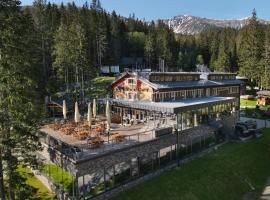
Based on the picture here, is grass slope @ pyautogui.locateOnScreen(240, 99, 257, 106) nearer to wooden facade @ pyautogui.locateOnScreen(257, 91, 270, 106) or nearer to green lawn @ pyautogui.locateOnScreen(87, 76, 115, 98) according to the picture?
wooden facade @ pyautogui.locateOnScreen(257, 91, 270, 106)

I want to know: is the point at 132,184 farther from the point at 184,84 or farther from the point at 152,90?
the point at 184,84

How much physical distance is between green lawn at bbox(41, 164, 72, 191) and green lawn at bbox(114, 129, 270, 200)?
4212 mm

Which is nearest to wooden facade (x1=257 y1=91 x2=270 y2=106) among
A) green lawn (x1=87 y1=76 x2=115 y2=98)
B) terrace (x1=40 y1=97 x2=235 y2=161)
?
terrace (x1=40 y1=97 x2=235 y2=161)

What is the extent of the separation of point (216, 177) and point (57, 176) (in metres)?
14.9

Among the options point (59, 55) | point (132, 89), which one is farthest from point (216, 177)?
point (59, 55)

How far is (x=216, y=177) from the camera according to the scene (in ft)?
87.1

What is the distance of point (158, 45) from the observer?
90438 mm

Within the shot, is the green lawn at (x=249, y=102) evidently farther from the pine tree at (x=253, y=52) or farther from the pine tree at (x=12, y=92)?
the pine tree at (x=12, y=92)

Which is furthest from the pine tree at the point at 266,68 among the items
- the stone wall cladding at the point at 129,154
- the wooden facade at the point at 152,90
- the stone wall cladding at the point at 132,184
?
the stone wall cladding at the point at 132,184

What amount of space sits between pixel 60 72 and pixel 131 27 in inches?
2626

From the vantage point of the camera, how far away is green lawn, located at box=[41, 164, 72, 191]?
21656 millimetres

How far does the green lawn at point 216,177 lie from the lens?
2241cm

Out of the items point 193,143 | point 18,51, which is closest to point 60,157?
point 18,51

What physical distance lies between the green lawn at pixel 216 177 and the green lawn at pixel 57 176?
4.21 meters
